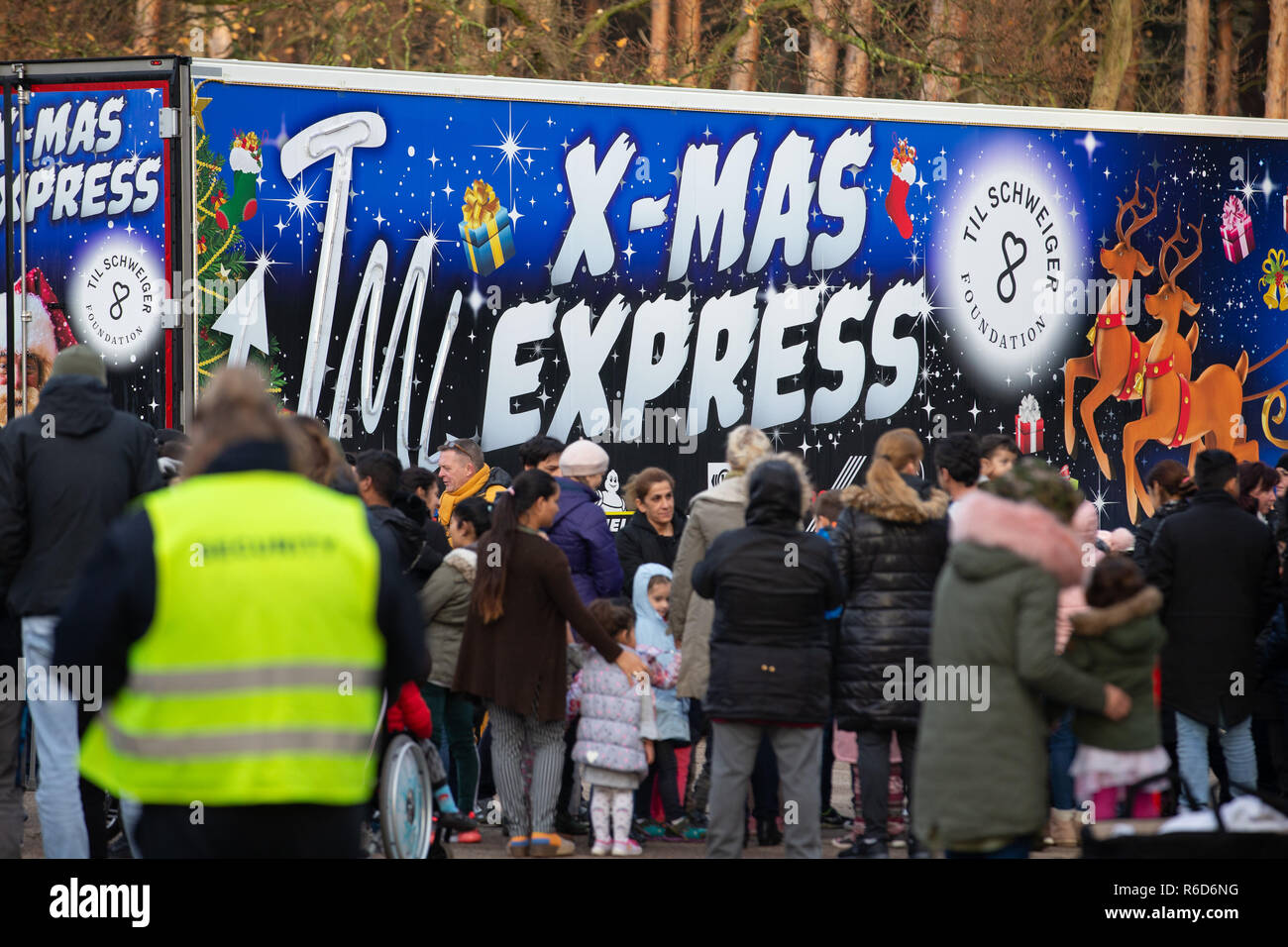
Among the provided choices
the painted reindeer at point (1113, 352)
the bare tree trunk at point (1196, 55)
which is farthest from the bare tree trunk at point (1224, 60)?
the painted reindeer at point (1113, 352)

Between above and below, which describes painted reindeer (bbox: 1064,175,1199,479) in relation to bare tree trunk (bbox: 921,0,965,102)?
below

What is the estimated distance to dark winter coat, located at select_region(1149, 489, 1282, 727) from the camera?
8031 mm

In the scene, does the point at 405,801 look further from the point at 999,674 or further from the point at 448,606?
the point at 999,674

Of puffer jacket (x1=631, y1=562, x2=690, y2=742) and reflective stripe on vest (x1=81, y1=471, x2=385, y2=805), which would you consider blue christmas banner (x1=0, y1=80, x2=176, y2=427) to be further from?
reflective stripe on vest (x1=81, y1=471, x2=385, y2=805)

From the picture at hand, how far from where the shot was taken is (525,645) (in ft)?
25.7

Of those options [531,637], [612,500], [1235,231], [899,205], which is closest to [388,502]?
[531,637]

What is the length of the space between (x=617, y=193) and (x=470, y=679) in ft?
13.5

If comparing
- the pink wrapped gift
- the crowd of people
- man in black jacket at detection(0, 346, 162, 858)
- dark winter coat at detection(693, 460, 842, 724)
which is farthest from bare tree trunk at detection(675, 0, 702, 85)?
man in black jacket at detection(0, 346, 162, 858)

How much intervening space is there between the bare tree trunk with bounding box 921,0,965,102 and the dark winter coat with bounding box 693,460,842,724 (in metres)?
15.1

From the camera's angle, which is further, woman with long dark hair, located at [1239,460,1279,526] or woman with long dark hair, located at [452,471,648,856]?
woman with long dark hair, located at [1239,460,1279,526]

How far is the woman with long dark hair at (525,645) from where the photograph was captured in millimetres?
7816

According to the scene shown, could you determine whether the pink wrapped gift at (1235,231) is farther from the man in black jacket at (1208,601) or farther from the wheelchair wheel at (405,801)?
the wheelchair wheel at (405,801)
